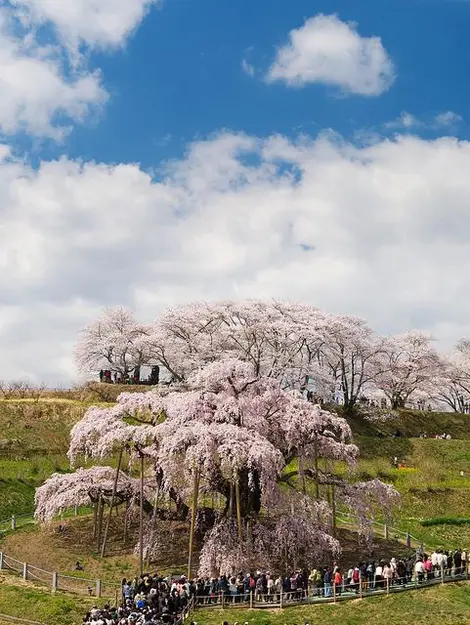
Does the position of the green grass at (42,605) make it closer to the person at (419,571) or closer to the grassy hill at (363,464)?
the grassy hill at (363,464)

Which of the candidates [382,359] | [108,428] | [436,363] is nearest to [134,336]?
[382,359]

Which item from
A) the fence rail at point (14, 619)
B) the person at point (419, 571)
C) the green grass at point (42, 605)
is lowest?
the fence rail at point (14, 619)

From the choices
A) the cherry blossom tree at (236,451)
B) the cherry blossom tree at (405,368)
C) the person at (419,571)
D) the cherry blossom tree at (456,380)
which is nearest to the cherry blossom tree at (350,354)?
the cherry blossom tree at (405,368)

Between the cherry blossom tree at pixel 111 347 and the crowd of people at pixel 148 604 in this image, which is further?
the cherry blossom tree at pixel 111 347

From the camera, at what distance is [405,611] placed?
2569 cm

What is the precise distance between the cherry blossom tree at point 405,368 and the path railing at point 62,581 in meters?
44.5

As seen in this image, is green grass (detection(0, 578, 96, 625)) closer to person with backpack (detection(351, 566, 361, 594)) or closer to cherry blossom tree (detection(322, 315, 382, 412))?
person with backpack (detection(351, 566, 361, 594))

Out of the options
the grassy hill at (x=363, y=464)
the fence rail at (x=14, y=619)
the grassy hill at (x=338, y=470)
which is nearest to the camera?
the fence rail at (x=14, y=619)

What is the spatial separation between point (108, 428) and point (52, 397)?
118 ft

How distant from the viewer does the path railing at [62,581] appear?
28844 millimetres

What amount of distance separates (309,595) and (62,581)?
37.1 ft

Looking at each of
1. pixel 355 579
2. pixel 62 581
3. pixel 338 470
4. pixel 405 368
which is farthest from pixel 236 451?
pixel 405 368

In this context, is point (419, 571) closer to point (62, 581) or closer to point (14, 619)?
point (62, 581)

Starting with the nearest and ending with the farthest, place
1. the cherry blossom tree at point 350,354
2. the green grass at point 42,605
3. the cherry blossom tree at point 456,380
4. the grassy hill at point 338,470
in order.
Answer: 1. the green grass at point 42,605
2. the grassy hill at point 338,470
3. the cherry blossom tree at point 350,354
4. the cherry blossom tree at point 456,380
